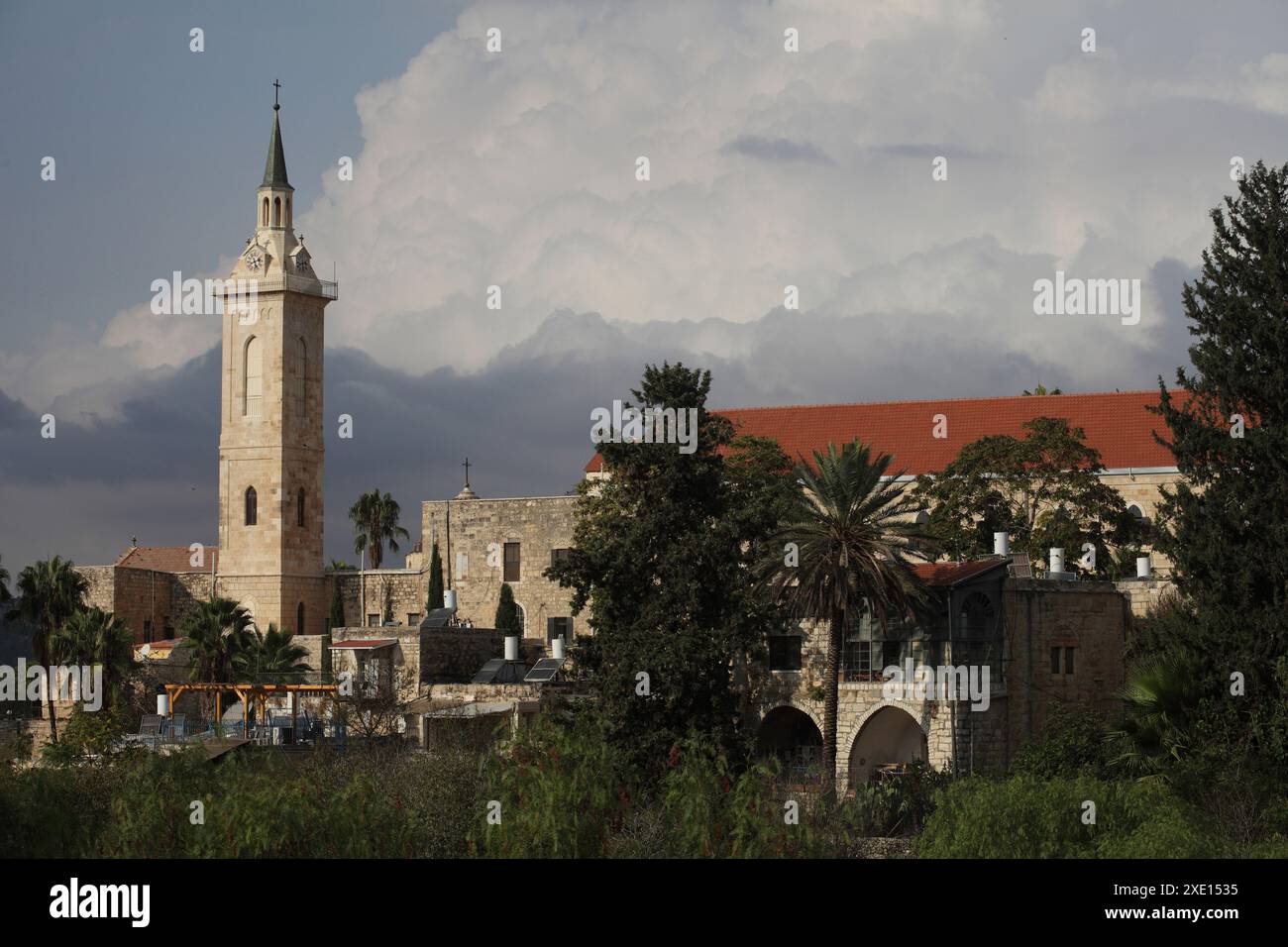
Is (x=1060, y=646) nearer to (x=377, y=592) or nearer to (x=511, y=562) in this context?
(x=511, y=562)

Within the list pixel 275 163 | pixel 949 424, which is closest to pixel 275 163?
pixel 275 163

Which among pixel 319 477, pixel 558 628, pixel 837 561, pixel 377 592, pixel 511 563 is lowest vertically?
pixel 558 628

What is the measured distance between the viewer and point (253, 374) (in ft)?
176

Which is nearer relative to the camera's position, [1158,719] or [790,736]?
[1158,719]

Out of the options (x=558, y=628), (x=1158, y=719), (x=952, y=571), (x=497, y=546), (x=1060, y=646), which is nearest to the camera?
(x=1158, y=719)

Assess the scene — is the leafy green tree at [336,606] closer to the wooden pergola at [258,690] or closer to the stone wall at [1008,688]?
the wooden pergola at [258,690]

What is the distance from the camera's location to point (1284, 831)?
2378cm

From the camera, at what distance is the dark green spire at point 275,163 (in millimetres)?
54344

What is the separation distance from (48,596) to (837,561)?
26.1m

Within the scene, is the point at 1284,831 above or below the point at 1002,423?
below

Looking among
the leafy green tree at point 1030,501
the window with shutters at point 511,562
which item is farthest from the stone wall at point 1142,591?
the window with shutters at point 511,562
